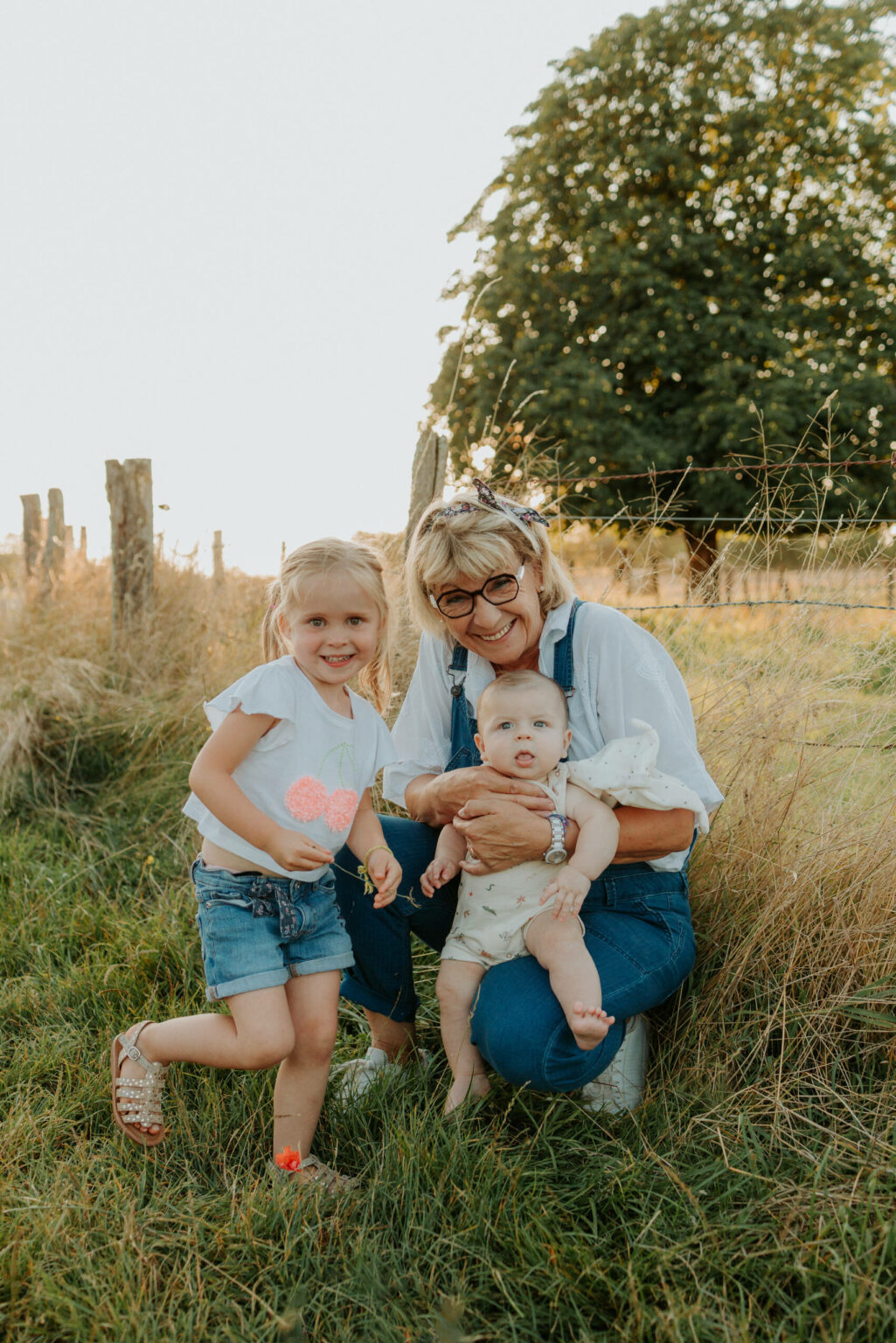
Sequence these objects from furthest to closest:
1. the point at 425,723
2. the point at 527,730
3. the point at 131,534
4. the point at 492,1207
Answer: the point at 131,534
the point at 425,723
the point at 527,730
the point at 492,1207

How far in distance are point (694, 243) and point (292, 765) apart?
14.2 meters

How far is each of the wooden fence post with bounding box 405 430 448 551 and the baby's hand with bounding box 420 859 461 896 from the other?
222 centimetres

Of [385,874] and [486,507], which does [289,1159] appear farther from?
[486,507]

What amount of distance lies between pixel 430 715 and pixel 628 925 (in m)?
0.79

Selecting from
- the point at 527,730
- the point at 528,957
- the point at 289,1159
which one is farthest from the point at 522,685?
the point at 289,1159

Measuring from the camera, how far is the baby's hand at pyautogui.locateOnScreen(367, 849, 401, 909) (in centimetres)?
219

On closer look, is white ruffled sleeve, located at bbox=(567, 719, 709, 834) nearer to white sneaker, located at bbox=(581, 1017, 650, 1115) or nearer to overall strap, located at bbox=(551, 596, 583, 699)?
overall strap, located at bbox=(551, 596, 583, 699)

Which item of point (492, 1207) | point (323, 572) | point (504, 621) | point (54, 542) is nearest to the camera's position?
point (492, 1207)

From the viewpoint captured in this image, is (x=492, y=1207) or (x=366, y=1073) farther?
(x=366, y=1073)

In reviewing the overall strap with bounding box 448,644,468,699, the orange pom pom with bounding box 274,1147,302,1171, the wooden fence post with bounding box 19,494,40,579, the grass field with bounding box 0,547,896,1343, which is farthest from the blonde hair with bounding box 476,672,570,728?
the wooden fence post with bounding box 19,494,40,579

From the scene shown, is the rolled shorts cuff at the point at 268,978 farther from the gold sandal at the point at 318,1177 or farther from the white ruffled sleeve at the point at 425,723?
the white ruffled sleeve at the point at 425,723

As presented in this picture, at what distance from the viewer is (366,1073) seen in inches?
94.7

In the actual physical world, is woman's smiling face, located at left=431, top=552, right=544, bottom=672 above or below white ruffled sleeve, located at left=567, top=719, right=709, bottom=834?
above

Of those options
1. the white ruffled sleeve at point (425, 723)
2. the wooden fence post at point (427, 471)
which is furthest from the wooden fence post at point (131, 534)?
the white ruffled sleeve at point (425, 723)
